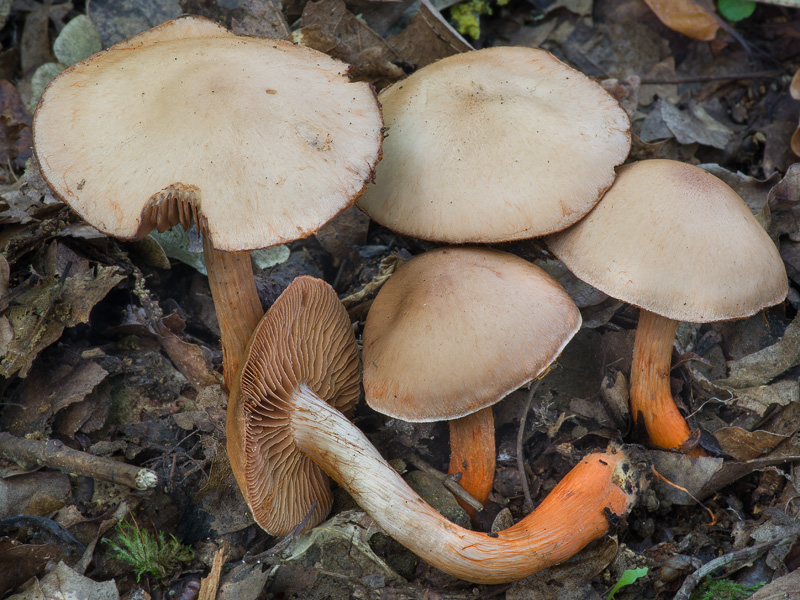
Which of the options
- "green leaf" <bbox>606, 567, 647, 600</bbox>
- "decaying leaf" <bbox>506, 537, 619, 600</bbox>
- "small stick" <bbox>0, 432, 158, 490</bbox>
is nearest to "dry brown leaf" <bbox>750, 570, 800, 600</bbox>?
"green leaf" <bbox>606, 567, 647, 600</bbox>

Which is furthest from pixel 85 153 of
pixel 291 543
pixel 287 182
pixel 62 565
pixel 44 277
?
pixel 291 543

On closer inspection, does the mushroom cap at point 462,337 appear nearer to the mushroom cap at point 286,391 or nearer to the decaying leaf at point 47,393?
the mushroom cap at point 286,391

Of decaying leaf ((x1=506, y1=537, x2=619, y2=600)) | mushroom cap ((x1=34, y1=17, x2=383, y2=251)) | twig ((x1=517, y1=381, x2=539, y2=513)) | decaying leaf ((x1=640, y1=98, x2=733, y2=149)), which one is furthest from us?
decaying leaf ((x1=640, y1=98, x2=733, y2=149))

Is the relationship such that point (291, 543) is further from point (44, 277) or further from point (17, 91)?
point (17, 91)

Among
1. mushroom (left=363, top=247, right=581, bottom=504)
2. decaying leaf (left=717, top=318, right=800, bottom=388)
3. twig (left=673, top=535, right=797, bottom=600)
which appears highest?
mushroom (left=363, top=247, right=581, bottom=504)

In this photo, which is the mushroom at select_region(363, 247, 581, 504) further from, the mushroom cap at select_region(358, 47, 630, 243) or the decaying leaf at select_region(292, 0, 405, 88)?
the decaying leaf at select_region(292, 0, 405, 88)

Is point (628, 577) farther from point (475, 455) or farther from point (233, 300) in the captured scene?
point (233, 300)

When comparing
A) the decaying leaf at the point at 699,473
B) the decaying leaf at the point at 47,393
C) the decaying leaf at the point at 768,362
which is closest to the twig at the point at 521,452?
the decaying leaf at the point at 699,473
